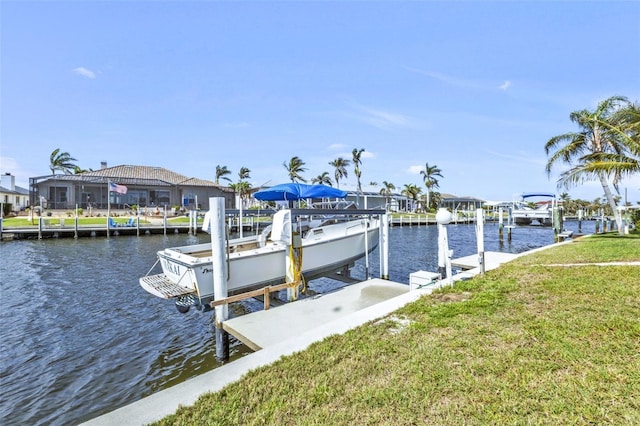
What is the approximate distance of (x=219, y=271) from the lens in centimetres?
582

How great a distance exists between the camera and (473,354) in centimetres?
374

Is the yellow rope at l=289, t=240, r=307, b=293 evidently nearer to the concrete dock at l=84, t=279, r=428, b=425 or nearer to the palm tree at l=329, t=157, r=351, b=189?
the concrete dock at l=84, t=279, r=428, b=425

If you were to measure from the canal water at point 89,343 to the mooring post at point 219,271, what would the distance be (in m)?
0.36

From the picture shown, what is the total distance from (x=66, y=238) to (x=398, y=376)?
29.0 metres

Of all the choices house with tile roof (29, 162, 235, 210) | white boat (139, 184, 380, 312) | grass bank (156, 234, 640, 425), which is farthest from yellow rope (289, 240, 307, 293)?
house with tile roof (29, 162, 235, 210)

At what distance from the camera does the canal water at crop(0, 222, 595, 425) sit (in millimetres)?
4773

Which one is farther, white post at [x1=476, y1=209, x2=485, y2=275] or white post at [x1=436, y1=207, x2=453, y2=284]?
white post at [x1=476, y1=209, x2=485, y2=275]

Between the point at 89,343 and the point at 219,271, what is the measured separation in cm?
338

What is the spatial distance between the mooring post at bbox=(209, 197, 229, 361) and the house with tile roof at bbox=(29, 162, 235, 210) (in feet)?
89.8

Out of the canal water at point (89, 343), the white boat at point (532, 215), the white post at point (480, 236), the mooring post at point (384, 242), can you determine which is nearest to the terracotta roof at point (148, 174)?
the canal water at point (89, 343)

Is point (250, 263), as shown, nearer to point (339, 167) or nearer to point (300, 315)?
point (300, 315)

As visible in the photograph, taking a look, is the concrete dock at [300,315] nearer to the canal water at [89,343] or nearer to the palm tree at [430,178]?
the canal water at [89,343]

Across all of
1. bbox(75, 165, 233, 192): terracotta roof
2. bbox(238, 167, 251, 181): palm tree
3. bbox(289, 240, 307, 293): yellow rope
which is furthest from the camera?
bbox(238, 167, 251, 181): palm tree

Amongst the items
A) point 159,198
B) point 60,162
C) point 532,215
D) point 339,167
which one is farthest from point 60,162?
point 532,215
